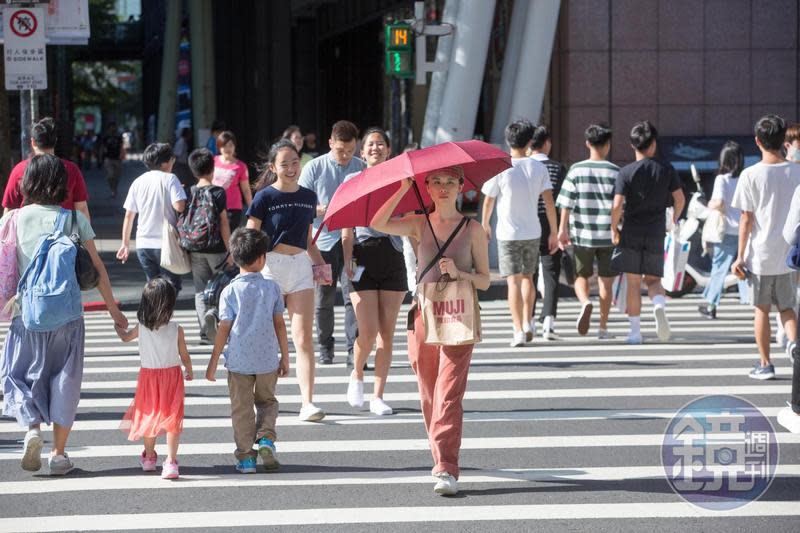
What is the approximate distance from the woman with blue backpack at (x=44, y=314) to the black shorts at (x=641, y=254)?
20.7 ft

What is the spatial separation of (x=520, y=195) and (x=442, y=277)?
206 inches

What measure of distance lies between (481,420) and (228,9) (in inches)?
1483

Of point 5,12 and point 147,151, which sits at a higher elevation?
point 5,12

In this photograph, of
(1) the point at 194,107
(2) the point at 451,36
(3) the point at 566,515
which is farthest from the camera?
(1) the point at 194,107

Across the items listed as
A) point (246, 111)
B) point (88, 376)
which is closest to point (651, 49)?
point (88, 376)

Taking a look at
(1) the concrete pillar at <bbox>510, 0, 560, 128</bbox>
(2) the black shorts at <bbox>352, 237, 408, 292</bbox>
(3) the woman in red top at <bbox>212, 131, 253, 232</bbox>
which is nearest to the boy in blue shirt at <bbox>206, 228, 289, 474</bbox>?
(2) the black shorts at <bbox>352, 237, 408, 292</bbox>

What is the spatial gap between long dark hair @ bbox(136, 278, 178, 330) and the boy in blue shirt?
1.06 ft

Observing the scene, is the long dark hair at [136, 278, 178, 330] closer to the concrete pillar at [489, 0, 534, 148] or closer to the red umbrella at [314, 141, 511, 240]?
the red umbrella at [314, 141, 511, 240]

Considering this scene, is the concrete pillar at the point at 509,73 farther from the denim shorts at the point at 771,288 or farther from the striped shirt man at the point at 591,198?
the denim shorts at the point at 771,288

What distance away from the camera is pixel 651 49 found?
81.5ft

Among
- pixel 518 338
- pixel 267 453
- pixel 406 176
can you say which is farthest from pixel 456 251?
pixel 518 338

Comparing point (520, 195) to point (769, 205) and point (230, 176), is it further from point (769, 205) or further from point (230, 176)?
point (230, 176)

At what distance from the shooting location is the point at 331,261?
11664 millimetres

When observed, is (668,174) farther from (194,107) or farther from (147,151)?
(194,107)
